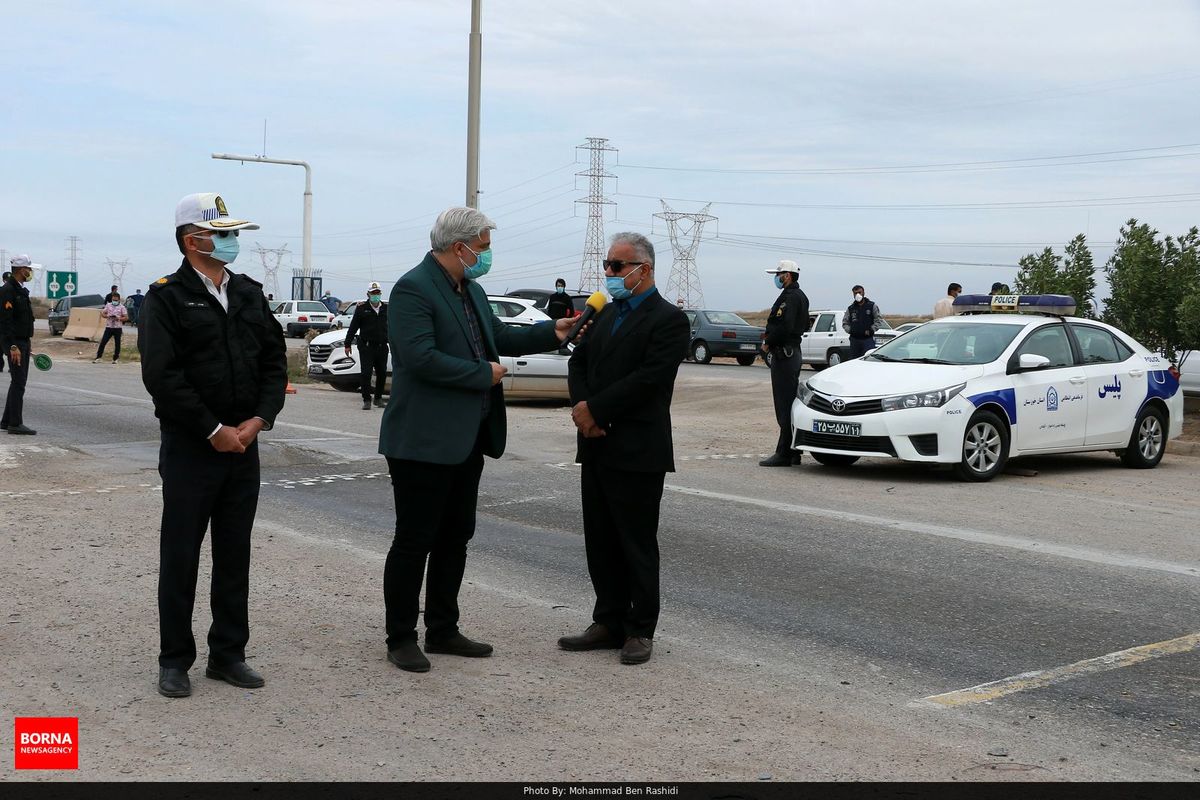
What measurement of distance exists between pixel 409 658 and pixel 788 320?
7.73m

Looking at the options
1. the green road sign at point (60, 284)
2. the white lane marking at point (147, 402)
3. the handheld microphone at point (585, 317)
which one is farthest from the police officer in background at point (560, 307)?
the green road sign at point (60, 284)

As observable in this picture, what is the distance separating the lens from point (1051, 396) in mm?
12516

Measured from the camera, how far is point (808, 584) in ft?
24.7

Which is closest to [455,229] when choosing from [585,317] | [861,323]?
A: [585,317]

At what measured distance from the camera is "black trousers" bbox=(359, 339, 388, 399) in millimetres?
19516

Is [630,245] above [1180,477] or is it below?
above

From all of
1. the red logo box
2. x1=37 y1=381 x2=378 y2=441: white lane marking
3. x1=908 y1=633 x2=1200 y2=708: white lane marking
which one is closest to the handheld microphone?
x1=908 y1=633 x2=1200 y2=708: white lane marking

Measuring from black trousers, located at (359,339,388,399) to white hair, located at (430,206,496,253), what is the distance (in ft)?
46.0

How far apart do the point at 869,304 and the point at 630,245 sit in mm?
16563

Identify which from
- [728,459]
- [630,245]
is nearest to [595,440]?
[630,245]

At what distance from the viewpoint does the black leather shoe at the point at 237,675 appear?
208 inches

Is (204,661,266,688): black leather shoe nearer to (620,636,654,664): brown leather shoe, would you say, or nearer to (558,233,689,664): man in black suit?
(558,233,689,664): man in black suit

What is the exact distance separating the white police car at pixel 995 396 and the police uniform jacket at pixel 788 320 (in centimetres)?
48

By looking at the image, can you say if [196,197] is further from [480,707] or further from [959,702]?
[959,702]
